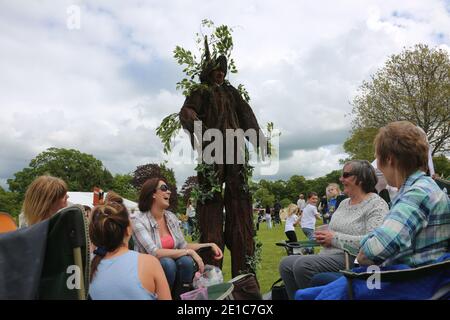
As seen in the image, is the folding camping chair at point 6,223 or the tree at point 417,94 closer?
→ the folding camping chair at point 6,223

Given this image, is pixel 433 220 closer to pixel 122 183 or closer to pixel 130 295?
pixel 130 295

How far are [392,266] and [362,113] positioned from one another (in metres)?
26.0

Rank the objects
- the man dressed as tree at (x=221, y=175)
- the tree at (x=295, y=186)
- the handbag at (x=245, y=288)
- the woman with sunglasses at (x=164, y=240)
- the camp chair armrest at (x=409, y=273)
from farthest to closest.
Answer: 1. the tree at (x=295, y=186)
2. the man dressed as tree at (x=221, y=175)
3. the woman with sunglasses at (x=164, y=240)
4. the handbag at (x=245, y=288)
5. the camp chair armrest at (x=409, y=273)

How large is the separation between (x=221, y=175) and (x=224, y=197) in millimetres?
279

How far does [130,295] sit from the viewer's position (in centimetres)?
247

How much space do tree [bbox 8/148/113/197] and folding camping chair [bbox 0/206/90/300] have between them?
55599mm

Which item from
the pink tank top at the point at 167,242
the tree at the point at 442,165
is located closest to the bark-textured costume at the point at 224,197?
the pink tank top at the point at 167,242

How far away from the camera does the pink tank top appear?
4172 millimetres

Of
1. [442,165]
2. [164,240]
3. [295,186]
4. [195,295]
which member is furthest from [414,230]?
[295,186]

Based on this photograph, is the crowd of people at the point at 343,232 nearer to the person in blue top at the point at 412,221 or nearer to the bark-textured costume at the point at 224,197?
the person in blue top at the point at 412,221

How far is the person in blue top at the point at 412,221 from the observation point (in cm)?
217

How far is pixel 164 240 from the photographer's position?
13.8 ft

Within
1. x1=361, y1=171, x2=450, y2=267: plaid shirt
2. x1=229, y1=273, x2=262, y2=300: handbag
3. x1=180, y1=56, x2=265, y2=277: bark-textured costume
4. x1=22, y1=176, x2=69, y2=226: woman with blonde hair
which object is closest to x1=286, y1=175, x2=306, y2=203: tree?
x1=180, y1=56, x2=265, y2=277: bark-textured costume

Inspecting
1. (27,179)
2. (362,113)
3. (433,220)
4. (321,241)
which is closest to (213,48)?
(321,241)
